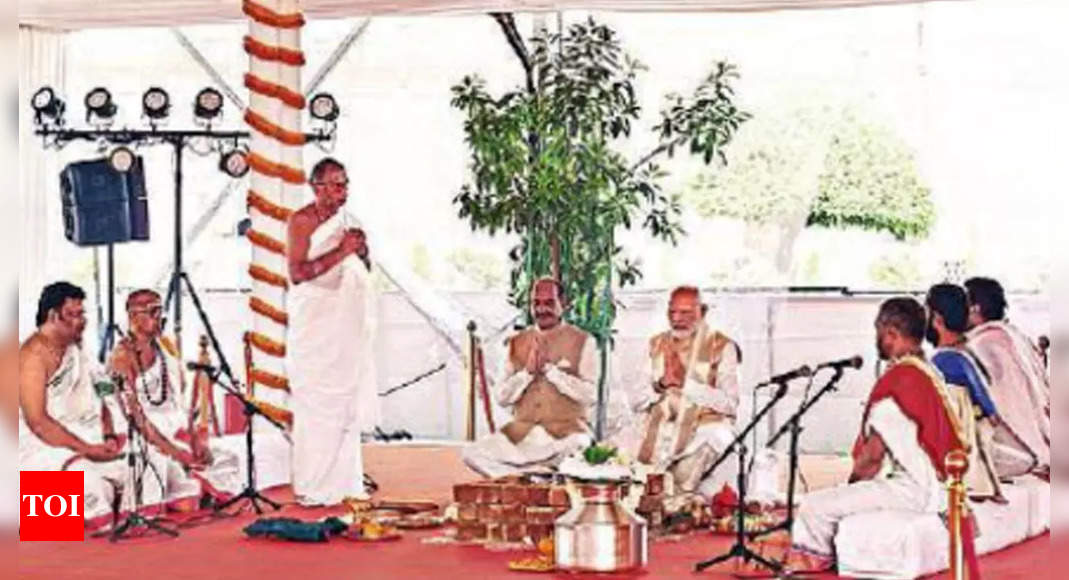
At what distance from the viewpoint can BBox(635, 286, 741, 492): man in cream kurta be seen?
24.5 ft

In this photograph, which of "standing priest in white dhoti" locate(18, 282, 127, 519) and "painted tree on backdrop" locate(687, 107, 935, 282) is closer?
"standing priest in white dhoti" locate(18, 282, 127, 519)

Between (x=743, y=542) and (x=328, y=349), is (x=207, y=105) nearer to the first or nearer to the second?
(x=328, y=349)

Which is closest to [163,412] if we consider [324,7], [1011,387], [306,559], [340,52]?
[306,559]

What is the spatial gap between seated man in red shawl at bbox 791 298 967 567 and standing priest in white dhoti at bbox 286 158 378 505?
2.64 m

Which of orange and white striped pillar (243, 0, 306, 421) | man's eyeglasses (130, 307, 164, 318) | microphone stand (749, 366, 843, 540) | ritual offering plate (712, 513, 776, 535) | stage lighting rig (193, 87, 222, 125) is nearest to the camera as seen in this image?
microphone stand (749, 366, 843, 540)

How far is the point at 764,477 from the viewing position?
296 inches

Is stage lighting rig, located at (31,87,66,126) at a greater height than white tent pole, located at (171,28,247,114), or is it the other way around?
white tent pole, located at (171,28,247,114)

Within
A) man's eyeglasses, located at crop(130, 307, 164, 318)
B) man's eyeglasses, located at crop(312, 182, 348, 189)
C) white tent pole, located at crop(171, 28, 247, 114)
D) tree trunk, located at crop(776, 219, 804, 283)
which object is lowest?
man's eyeglasses, located at crop(130, 307, 164, 318)

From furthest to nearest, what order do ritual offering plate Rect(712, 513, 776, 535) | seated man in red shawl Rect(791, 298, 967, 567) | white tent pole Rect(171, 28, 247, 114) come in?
white tent pole Rect(171, 28, 247, 114) → ritual offering plate Rect(712, 513, 776, 535) → seated man in red shawl Rect(791, 298, 967, 567)

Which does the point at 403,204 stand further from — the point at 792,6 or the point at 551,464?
the point at 551,464

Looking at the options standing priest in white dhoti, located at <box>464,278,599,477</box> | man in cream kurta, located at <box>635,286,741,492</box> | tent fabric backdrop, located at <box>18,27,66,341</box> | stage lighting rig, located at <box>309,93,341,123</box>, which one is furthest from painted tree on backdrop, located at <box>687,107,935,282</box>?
man in cream kurta, located at <box>635,286,741,492</box>

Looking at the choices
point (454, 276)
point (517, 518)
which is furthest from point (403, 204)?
point (517, 518)

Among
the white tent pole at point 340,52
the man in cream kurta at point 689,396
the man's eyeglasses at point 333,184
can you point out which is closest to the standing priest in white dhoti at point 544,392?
the man in cream kurta at point 689,396

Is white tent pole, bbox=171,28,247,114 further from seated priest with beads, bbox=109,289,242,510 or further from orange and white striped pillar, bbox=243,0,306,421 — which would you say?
seated priest with beads, bbox=109,289,242,510
